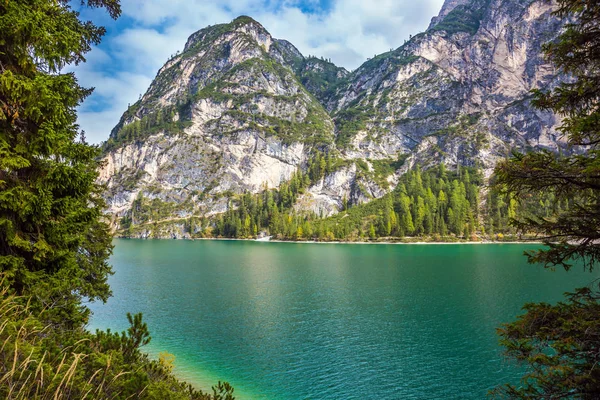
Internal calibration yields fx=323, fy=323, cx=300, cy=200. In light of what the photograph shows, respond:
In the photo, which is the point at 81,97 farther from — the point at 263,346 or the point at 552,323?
the point at 263,346

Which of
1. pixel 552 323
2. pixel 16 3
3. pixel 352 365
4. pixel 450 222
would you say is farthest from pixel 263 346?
pixel 450 222

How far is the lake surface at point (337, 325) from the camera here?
865 inches

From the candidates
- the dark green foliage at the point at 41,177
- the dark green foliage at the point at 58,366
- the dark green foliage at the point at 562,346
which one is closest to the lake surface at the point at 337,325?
the dark green foliage at the point at 562,346

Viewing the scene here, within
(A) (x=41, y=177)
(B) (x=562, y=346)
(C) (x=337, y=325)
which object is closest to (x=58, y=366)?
(A) (x=41, y=177)

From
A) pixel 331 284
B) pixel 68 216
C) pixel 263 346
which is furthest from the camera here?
pixel 331 284

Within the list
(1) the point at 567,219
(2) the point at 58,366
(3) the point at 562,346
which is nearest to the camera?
(2) the point at 58,366

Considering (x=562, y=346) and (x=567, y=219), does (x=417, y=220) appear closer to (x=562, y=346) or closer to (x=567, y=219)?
(x=567, y=219)

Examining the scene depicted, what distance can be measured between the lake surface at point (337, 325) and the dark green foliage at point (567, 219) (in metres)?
1.04

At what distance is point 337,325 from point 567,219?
28139mm

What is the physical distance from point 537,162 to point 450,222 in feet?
531

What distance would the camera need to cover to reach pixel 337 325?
3306 cm

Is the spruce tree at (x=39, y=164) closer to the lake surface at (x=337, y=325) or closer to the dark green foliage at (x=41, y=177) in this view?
the dark green foliage at (x=41, y=177)

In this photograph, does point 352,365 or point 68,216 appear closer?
point 68,216

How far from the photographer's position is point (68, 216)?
8.62 metres
